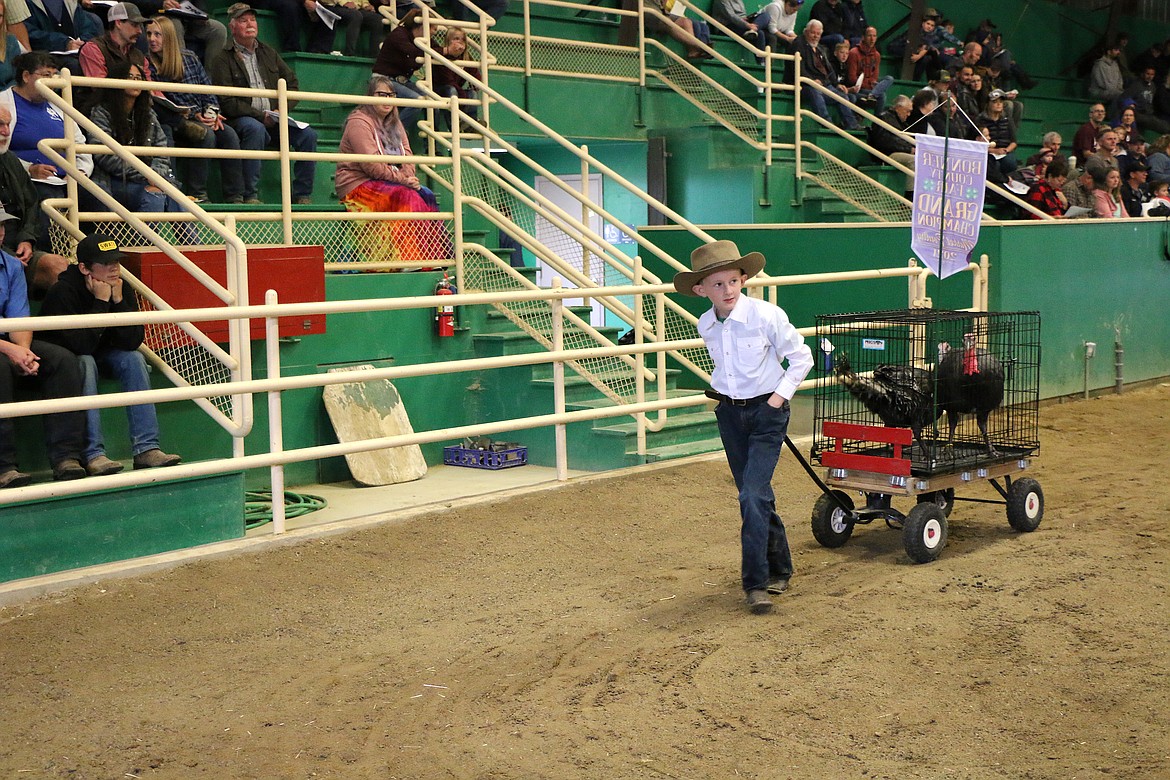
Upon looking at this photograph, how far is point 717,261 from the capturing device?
235 inches

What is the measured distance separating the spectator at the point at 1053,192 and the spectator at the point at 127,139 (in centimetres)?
972

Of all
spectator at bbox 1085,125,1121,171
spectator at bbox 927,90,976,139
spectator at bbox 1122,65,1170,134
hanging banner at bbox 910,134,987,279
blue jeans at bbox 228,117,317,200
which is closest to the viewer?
hanging banner at bbox 910,134,987,279

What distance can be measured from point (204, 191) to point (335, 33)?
3.40 metres

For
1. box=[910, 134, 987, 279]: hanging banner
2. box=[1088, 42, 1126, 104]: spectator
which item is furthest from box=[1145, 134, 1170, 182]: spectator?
box=[910, 134, 987, 279]: hanging banner

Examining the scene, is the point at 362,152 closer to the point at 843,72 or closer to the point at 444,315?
the point at 444,315

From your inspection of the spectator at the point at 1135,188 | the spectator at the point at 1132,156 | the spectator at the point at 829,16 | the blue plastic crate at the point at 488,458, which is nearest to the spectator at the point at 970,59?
the spectator at the point at 829,16

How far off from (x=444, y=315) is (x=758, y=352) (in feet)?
14.8

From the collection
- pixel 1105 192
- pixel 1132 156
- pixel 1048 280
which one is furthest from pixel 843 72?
pixel 1048 280

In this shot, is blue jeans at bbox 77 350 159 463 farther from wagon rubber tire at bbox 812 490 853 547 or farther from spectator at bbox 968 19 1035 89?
spectator at bbox 968 19 1035 89

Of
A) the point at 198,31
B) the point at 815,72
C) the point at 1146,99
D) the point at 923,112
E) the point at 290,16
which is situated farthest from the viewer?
the point at 1146,99

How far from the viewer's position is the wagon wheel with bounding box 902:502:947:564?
6.76 meters

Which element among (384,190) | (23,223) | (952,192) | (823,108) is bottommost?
(23,223)

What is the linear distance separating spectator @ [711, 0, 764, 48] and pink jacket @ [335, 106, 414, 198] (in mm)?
7311

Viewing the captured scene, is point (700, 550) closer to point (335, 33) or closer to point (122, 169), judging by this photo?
point (122, 169)
